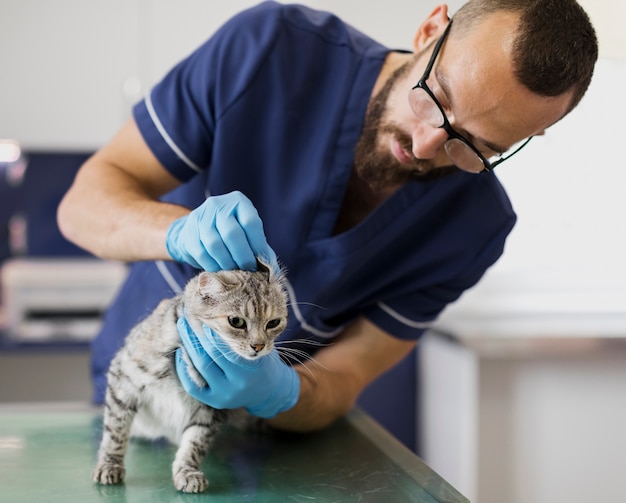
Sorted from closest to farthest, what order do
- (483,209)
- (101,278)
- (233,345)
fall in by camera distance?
1. (233,345)
2. (483,209)
3. (101,278)

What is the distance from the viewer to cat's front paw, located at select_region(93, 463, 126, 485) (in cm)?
85

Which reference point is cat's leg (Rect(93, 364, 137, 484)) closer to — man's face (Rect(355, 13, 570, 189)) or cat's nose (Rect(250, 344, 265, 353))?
cat's nose (Rect(250, 344, 265, 353))

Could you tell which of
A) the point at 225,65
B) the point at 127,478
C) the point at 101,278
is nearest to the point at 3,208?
the point at 101,278

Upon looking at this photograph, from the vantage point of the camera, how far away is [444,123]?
0.94 metres

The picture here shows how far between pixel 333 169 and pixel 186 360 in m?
0.43

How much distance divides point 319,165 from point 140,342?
0.41 metres

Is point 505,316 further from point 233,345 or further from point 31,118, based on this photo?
point 31,118

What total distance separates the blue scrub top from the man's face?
10 cm

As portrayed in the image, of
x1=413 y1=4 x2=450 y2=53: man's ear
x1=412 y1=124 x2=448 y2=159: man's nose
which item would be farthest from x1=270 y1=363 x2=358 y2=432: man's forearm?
x1=413 y1=4 x2=450 y2=53: man's ear

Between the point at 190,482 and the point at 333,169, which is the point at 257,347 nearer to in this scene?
the point at 190,482

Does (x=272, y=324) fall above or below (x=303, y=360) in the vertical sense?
above

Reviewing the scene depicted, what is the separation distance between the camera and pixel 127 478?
88cm

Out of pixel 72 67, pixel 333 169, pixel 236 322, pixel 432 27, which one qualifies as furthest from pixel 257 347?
pixel 72 67

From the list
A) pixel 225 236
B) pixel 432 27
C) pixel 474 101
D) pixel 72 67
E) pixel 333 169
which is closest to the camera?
pixel 225 236
